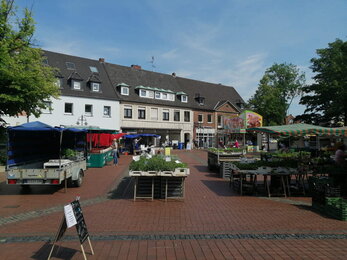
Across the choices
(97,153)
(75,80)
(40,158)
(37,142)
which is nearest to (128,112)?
(75,80)

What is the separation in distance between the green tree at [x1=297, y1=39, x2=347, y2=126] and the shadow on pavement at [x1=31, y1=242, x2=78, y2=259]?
26.1m

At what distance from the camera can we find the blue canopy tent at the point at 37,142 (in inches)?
380

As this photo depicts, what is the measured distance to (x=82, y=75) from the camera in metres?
31.9

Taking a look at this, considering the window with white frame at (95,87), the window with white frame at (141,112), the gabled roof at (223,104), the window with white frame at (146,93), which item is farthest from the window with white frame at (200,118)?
the window with white frame at (95,87)

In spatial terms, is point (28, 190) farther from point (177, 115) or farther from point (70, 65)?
point (177, 115)

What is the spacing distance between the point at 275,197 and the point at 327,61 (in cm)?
2996

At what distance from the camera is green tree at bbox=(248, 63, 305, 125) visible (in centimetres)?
4194

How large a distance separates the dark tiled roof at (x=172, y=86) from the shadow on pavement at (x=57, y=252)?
29738mm

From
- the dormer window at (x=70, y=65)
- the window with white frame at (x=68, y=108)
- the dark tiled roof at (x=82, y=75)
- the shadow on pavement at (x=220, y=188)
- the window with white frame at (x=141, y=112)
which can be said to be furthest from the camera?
the window with white frame at (x=141, y=112)

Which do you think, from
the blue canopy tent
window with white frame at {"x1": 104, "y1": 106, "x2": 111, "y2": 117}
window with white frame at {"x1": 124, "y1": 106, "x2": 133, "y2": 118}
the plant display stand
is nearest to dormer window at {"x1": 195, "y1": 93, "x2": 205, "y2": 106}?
window with white frame at {"x1": 124, "y1": 106, "x2": 133, "y2": 118}

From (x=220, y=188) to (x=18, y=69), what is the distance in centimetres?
984

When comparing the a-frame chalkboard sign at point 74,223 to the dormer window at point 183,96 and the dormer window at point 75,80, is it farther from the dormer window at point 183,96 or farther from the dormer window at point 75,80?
the dormer window at point 183,96

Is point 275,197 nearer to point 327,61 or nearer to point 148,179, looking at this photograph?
point 148,179

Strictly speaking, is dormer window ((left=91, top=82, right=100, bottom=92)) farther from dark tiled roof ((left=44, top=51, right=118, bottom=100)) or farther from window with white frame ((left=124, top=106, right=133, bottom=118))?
window with white frame ((left=124, top=106, right=133, bottom=118))
